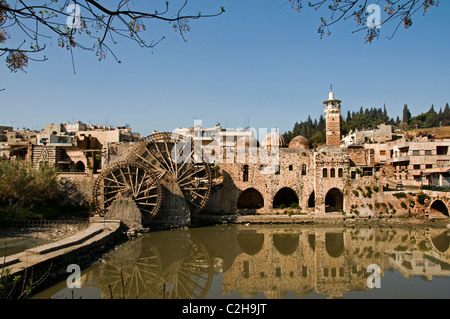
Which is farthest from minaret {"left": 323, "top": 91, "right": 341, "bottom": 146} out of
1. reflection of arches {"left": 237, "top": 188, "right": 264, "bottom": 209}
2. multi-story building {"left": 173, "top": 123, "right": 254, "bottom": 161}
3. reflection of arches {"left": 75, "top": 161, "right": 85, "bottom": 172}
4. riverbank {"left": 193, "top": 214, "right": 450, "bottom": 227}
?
reflection of arches {"left": 75, "top": 161, "right": 85, "bottom": 172}

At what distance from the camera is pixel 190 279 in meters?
9.90

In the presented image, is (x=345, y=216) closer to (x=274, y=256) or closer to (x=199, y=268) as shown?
(x=274, y=256)

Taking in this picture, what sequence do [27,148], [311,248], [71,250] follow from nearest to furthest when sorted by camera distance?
[71,250] < [311,248] < [27,148]

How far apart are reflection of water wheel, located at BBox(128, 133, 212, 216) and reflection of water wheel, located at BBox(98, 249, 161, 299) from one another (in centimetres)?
690

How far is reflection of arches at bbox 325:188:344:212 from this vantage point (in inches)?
804

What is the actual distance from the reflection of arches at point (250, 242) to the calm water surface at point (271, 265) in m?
0.04

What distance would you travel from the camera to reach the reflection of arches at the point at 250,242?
44.1 feet

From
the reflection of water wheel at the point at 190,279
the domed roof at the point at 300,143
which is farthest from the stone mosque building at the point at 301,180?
the reflection of water wheel at the point at 190,279

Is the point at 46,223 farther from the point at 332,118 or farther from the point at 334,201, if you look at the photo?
the point at 332,118

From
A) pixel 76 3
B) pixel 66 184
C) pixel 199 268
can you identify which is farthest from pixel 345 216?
pixel 76 3

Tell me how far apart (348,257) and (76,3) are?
39.6 feet

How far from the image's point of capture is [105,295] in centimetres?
835
